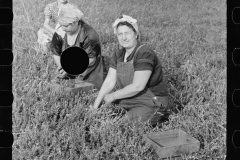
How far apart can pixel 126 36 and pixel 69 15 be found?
0.39 metres

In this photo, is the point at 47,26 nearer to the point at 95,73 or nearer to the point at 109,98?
the point at 95,73

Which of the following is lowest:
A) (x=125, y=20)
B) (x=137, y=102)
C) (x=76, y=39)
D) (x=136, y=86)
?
(x=137, y=102)

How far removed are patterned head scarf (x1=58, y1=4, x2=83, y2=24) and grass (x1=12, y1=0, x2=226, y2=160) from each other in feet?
0.11

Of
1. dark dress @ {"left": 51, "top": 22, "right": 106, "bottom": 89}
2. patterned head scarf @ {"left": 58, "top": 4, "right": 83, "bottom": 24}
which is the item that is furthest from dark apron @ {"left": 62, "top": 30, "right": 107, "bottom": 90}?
patterned head scarf @ {"left": 58, "top": 4, "right": 83, "bottom": 24}

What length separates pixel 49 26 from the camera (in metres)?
2.19

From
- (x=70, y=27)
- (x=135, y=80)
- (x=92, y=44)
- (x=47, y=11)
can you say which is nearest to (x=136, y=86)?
(x=135, y=80)

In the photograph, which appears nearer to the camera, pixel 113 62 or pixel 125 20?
pixel 125 20

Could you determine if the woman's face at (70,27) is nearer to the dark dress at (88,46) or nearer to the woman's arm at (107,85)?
the dark dress at (88,46)

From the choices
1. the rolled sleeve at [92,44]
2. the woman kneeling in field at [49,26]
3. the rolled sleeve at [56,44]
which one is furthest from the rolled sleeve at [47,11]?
the rolled sleeve at [92,44]

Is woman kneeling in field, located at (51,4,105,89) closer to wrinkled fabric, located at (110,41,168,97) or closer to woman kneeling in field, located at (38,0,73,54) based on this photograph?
woman kneeling in field, located at (38,0,73,54)

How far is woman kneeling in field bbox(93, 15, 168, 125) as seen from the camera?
2.36 meters

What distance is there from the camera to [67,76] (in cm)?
211

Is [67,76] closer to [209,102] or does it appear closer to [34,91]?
[34,91]

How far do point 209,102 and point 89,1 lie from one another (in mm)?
914
